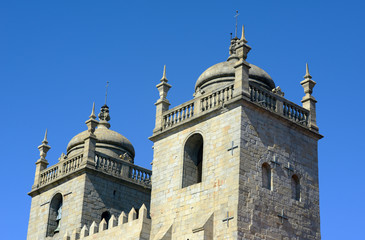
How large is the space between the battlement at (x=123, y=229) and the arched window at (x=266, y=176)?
17.8 feet

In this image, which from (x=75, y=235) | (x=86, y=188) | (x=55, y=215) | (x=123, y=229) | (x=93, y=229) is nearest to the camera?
(x=123, y=229)

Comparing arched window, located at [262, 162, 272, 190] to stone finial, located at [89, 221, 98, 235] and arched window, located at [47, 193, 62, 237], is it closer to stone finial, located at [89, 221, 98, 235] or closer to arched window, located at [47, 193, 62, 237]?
stone finial, located at [89, 221, 98, 235]

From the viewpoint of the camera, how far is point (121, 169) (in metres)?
41.3

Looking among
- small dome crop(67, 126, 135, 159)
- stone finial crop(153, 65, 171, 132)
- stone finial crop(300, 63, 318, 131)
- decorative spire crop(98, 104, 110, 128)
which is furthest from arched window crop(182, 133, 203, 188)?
decorative spire crop(98, 104, 110, 128)

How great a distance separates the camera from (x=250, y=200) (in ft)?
101

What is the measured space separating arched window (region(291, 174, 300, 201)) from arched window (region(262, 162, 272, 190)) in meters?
1.44

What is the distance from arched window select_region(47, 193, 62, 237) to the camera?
40.3m

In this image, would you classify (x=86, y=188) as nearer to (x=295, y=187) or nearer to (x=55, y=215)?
(x=55, y=215)

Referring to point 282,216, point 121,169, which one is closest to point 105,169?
point 121,169

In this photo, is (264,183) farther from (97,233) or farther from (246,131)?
(97,233)

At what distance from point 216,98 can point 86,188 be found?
9.78 meters

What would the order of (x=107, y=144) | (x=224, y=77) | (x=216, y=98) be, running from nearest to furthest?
(x=216, y=98) → (x=224, y=77) → (x=107, y=144)

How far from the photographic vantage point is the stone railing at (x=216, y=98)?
3278cm

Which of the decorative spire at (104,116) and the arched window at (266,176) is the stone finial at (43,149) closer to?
the decorative spire at (104,116)
